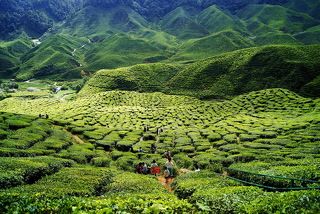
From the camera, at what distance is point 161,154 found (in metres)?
53.5

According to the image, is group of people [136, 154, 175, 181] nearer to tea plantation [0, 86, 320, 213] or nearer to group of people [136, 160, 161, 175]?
group of people [136, 160, 161, 175]

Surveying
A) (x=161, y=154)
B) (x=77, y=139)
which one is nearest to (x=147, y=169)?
(x=161, y=154)

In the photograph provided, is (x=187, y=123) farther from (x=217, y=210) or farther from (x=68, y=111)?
(x=217, y=210)

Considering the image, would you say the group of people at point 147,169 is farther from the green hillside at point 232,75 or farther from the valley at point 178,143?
the green hillside at point 232,75

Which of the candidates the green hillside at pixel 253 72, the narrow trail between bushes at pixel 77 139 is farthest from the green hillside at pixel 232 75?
the narrow trail between bushes at pixel 77 139

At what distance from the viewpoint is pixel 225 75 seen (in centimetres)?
12425

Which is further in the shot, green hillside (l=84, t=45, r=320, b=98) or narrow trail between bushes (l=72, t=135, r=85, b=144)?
green hillside (l=84, t=45, r=320, b=98)

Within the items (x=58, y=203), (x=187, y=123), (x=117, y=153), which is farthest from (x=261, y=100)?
(x=58, y=203)

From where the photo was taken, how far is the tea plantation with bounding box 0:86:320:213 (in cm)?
1817

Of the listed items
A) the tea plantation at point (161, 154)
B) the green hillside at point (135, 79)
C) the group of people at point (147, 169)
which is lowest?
the group of people at point (147, 169)

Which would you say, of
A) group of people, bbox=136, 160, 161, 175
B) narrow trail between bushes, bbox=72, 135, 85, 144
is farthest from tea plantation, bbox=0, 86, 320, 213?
group of people, bbox=136, 160, 161, 175

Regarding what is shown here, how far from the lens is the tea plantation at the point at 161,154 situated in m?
18.2

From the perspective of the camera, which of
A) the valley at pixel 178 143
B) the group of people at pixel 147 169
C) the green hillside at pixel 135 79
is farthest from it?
the green hillside at pixel 135 79

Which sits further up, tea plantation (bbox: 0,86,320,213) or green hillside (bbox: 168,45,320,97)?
green hillside (bbox: 168,45,320,97)
